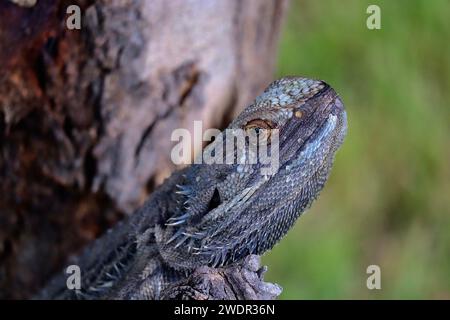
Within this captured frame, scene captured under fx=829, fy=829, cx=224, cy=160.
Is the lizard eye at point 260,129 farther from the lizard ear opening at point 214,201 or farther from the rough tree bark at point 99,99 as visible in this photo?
the rough tree bark at point 99,99

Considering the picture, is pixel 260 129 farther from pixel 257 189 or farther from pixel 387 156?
pixel 387 156

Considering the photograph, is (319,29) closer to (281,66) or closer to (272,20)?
(281,66)

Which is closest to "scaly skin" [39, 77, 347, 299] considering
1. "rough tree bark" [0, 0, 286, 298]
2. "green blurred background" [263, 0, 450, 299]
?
"rough tree bark" [0, 0, 286, 298]

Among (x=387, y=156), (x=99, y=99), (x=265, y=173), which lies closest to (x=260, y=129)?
(x=265, y=173)

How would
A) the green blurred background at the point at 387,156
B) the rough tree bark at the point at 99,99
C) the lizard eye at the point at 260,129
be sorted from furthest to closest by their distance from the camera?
the green blurred background at the point at 387,156, the rough tree bark at the point at 99,99, the lizard eye at the point at 260,129

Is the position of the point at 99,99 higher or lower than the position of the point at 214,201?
higher

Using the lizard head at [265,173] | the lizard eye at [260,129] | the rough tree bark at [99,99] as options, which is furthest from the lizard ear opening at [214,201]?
the rough tree bark at [99,99]

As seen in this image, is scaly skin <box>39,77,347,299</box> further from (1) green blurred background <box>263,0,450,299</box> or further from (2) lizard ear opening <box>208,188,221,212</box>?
(1) green blurred background <box>263,0,450,299</box>
